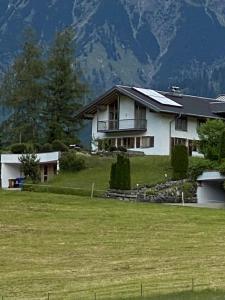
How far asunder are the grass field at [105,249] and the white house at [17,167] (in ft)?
62.7

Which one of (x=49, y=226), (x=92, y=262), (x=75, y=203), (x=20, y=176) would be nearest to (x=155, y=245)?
(x=92, y=262)

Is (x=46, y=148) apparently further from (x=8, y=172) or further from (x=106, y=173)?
(x=106, y=173)

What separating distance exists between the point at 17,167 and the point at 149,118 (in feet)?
40.8

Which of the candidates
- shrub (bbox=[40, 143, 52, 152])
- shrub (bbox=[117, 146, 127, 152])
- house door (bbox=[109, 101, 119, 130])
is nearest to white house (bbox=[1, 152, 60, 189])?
shrub (bbox=[40, 143, 52, 152])

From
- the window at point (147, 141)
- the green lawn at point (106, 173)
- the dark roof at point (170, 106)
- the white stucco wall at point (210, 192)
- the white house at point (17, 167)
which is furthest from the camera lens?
the window at point (147, 141)

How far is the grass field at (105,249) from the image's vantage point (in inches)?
937

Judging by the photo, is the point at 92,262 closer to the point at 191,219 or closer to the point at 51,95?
the point at 191,219

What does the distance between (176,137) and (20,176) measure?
14.2 m

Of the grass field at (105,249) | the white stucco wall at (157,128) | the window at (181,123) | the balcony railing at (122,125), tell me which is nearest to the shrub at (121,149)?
the white stucco wall at (157,128)

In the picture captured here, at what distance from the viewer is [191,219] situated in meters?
41.4

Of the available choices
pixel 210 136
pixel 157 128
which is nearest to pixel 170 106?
pixel 157 128

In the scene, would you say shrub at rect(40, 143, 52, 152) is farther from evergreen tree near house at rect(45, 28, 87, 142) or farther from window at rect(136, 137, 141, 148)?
evergreen tree near house at rect(45, 28, 87, 142)

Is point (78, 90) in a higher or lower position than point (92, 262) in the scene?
higher

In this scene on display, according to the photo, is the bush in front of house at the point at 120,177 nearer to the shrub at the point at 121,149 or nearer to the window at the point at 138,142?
the shrub at the point at 121,149
